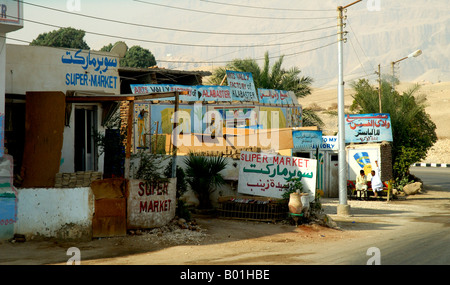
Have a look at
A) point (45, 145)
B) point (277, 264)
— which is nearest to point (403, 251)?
point (277, 264)

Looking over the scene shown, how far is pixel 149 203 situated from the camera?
39.4 feet

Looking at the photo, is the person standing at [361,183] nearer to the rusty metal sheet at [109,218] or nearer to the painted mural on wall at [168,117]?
the painted mural on wall at [168,117]

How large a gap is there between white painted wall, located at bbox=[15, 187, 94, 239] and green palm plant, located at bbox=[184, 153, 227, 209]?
452cm

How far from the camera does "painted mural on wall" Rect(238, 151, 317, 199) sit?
49.4ft

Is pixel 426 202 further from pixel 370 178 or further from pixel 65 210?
pixel 65 210

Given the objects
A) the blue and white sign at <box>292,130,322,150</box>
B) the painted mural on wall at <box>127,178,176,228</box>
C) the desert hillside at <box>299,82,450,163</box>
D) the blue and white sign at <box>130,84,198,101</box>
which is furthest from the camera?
the desert hillside at <box>299,82,450,163</box>

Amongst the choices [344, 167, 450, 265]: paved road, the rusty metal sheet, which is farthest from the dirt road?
the rusty metal sheet

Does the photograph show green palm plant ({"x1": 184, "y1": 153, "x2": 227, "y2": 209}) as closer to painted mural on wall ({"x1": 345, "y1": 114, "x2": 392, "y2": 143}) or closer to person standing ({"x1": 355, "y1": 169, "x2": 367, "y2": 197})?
person standing ({"x1": 355, "y1": 169, "x2": 367, "y2": 197})

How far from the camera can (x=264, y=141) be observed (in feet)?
59.6

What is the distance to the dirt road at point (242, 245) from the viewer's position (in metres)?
9.59

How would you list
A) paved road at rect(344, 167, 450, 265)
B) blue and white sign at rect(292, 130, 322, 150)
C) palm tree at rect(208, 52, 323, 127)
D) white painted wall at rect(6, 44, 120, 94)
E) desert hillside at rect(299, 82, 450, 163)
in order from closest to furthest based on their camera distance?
paved road at rect(344, 167, 450, 265) → white painted wall at rect(6, 44, 120, 94) → blue and white sign at rect(292, 130, 322, 150) → palm tree at rect(208, 52, 323, 127) → desert hillside at rect(299, 82, 450, 163)

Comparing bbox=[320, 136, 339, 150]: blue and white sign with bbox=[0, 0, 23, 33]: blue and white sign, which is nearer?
bbox=[0, 0, 23, 33]: blue and white sign

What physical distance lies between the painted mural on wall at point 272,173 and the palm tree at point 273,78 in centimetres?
1721

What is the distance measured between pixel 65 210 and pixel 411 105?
2242 centimetres
